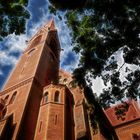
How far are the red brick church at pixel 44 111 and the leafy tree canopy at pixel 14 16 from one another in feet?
20.2

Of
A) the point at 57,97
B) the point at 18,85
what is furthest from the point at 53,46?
the point at 57,97

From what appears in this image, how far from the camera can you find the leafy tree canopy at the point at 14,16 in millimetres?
12205

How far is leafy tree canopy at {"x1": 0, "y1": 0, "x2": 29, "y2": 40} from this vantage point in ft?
40.0

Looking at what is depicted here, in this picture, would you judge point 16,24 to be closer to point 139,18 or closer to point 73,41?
point 73,41

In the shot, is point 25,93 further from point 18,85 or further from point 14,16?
point 14,16

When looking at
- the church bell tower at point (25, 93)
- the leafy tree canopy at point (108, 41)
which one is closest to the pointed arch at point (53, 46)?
the church bell tower at point (25, 93)

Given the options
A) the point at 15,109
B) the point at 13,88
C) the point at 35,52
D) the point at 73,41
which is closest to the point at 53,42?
the point at 35,52

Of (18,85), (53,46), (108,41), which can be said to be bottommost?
(108,41)

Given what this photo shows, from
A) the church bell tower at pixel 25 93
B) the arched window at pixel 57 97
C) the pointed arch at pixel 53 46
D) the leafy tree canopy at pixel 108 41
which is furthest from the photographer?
the pointed arch at pixel 53 46

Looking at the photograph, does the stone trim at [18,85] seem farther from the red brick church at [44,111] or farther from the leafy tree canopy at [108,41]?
the leafy tree canopy at [108,41]

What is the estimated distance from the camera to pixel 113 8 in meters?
12.1

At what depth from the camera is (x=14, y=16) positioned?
12727 millimetres

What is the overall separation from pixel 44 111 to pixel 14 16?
35.1ft

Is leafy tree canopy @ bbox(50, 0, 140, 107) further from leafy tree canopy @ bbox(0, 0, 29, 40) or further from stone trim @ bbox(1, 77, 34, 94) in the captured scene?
stone trim @ bbox(1, 77, 34, 94)
